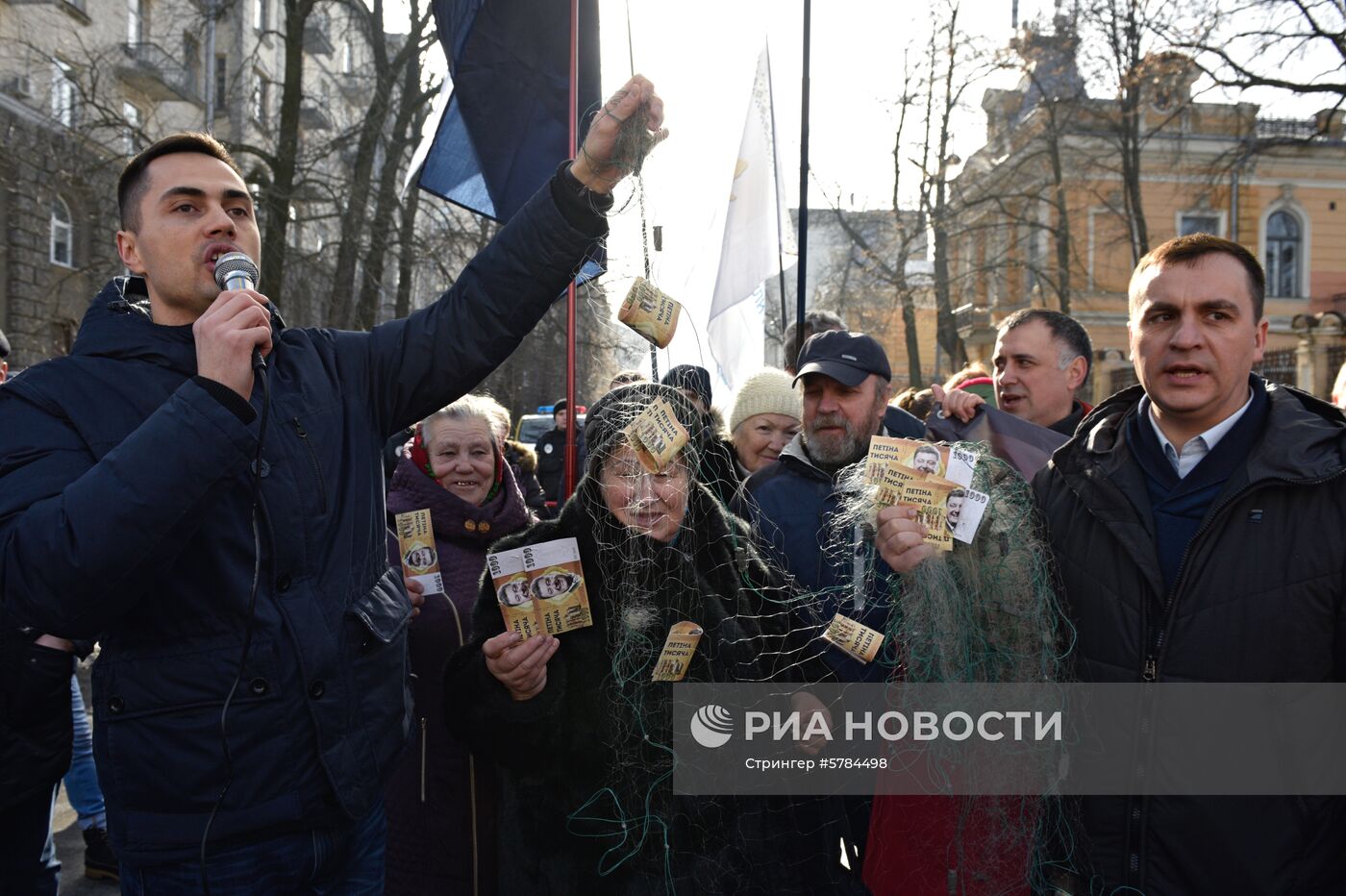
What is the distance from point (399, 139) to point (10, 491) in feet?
41.1

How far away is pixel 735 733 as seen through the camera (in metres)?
2.47

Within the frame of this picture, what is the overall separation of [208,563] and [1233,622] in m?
2.13

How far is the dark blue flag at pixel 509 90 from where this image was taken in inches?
134

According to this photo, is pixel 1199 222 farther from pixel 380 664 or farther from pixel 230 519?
pixel 230 519

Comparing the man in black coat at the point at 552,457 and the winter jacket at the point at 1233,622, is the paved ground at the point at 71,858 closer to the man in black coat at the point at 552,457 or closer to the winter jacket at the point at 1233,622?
the winter jacket at the point at 1233,622

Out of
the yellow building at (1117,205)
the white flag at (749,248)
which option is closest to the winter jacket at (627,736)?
the white flag at (749,248)

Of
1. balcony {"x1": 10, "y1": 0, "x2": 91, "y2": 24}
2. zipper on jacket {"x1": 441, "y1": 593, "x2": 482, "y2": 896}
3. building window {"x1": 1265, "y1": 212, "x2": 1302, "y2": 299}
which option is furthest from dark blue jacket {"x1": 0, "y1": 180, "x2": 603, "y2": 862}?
building window {"x1": 1265, "y1": 212, "x2": 1302, "y2": 299}

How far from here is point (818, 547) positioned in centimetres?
A: 312

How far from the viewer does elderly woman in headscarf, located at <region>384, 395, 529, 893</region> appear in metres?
3.08

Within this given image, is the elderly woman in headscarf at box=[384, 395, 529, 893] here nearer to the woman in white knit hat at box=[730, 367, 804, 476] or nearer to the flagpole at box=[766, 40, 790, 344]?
the woman in white knit hat at box=[730, 367, 804, 476]

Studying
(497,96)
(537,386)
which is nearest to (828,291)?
(537,386)

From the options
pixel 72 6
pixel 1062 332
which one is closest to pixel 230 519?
pixel 1062 332

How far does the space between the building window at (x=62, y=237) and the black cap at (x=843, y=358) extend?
1967 cm

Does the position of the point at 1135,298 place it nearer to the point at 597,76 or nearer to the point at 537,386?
the point at 597,76
